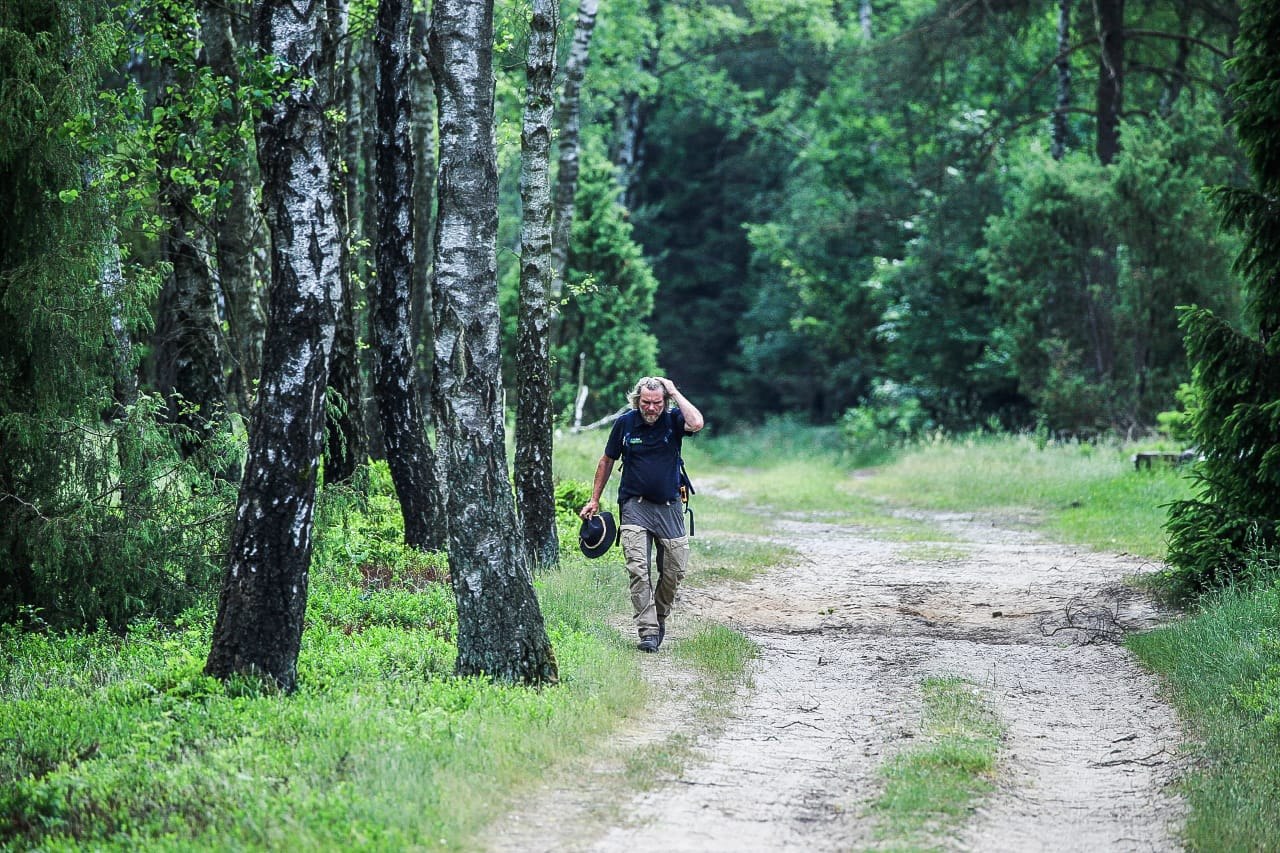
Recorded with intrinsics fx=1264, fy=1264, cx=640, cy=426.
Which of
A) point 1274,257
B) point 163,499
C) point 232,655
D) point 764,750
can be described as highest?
point 1274,257

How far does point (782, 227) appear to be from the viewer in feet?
133

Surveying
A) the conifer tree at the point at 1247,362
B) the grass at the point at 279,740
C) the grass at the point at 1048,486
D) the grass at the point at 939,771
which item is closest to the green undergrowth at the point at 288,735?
the grass at the point at 279,740

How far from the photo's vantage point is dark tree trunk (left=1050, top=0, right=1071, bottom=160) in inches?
1218

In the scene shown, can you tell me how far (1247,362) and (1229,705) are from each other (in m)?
4.29

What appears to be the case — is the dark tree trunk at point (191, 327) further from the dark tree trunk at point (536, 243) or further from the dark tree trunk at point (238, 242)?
the dark tree trunk at point (536, 243)

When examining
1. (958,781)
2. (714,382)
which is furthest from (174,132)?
(714,382)

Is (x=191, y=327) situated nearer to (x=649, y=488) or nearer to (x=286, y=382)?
(x=649, y=488)

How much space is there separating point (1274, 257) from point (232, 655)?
9520mm

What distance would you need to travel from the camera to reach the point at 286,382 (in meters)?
7.65

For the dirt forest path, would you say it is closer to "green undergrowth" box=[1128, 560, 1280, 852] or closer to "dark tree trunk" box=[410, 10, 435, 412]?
"green undergrowth" box=[1128, 560, 1280, 852]

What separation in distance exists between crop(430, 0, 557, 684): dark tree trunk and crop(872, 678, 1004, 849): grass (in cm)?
249

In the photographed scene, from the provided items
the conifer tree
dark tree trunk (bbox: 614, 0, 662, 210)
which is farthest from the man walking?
dark tree trunk (bbox: 614, 0, 662, 210)

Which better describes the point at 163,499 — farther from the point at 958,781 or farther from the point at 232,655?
the point at 958,781

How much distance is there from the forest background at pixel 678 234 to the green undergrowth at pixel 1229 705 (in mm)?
3707
